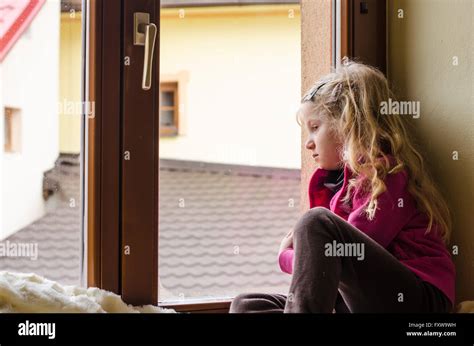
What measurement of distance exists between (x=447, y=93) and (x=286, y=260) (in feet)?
1.82

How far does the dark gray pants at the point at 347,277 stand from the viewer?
1154mm

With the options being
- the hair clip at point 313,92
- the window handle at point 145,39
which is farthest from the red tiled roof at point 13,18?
the hair clip at point 313,92

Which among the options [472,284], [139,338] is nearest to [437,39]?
[472,284]

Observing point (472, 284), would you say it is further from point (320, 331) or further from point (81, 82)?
point (81, 82)

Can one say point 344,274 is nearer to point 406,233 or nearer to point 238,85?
point 406,233

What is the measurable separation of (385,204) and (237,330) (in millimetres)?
426

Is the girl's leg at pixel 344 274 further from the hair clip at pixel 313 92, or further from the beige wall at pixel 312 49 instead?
the beige wall at pixel 312 49

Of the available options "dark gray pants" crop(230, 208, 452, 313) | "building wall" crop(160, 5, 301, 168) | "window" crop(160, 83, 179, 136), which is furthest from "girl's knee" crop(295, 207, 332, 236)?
"building wall" crop(160, 5, 301, 168)

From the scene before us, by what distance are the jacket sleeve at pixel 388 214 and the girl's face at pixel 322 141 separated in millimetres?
161

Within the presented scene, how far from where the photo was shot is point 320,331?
1223 millimetres

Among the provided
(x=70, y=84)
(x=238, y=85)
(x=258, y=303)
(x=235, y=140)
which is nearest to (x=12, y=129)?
(x=70, y=84)

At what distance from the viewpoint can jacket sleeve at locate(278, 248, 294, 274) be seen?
1350mm

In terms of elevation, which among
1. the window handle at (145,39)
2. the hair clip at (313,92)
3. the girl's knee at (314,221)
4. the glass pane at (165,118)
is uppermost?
the window handle at (145,39)

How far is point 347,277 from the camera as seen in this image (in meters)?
1.22
